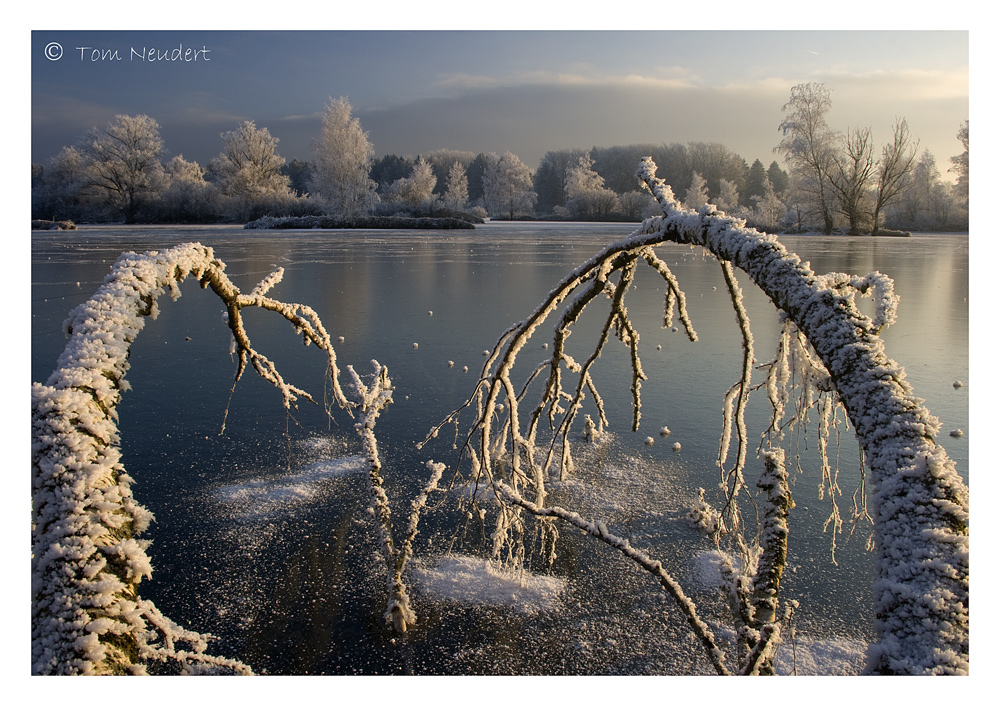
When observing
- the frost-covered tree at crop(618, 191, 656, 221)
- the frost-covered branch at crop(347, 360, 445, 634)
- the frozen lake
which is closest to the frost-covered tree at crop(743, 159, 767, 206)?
the frost-covered tree at crop(618, 191, 656, 221)

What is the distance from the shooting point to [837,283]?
108cm

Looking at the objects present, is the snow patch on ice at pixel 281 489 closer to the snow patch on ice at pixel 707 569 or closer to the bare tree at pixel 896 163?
the snow patch on ice at pixel 707 569

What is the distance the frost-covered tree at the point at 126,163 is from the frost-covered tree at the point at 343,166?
15.2 meters

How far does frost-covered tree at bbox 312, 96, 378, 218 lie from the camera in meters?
29.7

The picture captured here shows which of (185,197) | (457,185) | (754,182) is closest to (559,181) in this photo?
(457,185)

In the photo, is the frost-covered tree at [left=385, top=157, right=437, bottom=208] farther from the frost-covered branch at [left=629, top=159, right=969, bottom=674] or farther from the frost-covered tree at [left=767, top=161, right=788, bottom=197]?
the frost-covered branch at [left=629, top=159, right=969, bottom=674]

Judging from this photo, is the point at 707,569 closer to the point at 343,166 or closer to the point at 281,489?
the point at 281,489

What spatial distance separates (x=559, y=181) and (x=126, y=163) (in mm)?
27077

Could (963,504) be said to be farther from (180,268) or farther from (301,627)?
(301,627)

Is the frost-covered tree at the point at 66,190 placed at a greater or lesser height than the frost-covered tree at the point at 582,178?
lesser

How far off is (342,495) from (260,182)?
1160 inches

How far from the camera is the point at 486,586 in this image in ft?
6.21

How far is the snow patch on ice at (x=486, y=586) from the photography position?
182cm

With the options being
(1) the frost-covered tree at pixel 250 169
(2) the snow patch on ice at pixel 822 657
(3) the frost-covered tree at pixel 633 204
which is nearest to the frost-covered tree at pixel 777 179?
(3) the frost-covered tree at pixel 633 204
